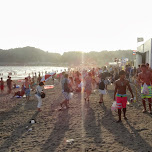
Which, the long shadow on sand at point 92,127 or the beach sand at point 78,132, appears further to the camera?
the long shadow on sand at point 92,127

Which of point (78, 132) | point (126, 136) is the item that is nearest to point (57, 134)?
point (78, 132)

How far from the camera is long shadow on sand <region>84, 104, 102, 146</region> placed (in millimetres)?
5214

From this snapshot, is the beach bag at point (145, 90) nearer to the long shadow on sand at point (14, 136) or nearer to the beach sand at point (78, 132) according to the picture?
the beach sand at point (78, 132)

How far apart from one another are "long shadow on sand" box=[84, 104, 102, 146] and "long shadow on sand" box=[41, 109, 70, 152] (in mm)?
696

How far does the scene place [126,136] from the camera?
5246 mm

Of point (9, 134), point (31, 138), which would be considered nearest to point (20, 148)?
point (31, 138)

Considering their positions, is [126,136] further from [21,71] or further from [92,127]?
[21,71]

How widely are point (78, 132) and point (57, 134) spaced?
634 mm

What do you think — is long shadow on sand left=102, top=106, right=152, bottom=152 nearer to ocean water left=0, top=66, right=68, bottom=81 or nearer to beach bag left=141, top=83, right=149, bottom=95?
beach bag left=141, top=83, right=149, bottom=95

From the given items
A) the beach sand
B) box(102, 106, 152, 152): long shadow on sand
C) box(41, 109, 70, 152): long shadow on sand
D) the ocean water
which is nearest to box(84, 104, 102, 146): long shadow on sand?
the beach sand

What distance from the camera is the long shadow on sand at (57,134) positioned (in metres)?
4.81

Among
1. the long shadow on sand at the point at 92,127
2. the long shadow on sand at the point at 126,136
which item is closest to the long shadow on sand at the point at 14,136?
the long shadow on sand at the point at 92,127

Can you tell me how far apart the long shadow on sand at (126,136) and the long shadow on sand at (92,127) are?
289 millimetres

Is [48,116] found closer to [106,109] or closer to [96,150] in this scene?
[106,109]
